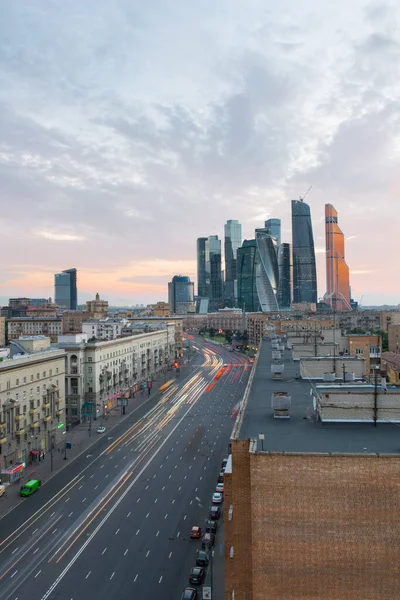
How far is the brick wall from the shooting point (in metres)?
16.2

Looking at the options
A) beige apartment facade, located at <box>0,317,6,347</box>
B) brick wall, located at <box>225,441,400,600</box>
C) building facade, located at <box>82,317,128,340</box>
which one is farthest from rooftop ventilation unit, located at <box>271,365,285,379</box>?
beige apartment facade, located at <box>0,317,6,347</box>

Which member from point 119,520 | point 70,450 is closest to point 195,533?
point 119,520

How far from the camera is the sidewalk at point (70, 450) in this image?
160 ft

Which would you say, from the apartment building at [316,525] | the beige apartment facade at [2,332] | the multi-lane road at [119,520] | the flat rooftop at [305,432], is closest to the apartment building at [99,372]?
the multi-lane road at [119,520]

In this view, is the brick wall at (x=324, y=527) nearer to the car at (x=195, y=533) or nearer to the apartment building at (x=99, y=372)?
the car at (x=195, y=533)

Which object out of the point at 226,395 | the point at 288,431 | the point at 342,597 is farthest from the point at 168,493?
the point at 226,395

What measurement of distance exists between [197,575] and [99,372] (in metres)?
57.0

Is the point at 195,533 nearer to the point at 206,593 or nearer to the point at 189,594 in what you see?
the point at 189,594

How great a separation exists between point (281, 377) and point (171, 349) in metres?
117

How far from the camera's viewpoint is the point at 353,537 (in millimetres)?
16312

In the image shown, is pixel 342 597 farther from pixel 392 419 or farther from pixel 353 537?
pixel 392 419

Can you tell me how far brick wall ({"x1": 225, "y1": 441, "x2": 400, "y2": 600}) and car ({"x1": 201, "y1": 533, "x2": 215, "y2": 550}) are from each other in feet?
73.2

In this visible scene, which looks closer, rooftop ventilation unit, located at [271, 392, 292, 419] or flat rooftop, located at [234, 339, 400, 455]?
flat rooftop, located at [234, 339, 400, 455]

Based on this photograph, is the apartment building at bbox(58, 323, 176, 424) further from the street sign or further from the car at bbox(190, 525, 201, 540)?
the street sign
